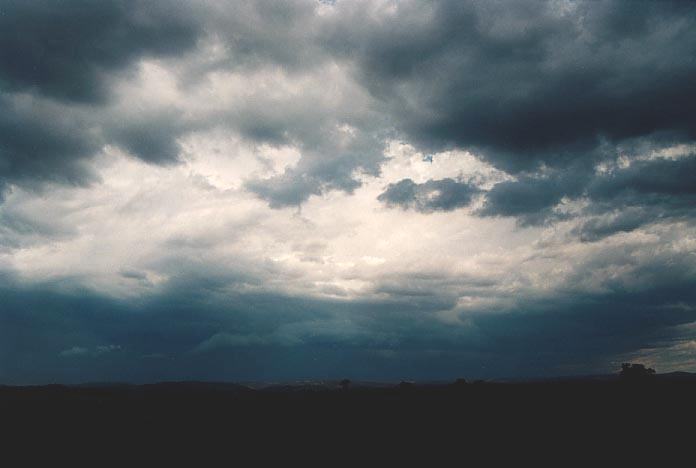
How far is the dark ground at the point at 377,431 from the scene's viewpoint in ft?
219

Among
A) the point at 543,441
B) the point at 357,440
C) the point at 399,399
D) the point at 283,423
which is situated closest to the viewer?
the point at 543,441

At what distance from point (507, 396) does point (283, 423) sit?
65.0 m

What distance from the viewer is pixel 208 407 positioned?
131625 mm

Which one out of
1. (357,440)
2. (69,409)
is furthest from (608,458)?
(69,409)

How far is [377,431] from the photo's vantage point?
8831 centimetres

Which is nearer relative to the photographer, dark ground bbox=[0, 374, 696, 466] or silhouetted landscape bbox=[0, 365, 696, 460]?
dark ground bbox=[0, 374, 696, 466]

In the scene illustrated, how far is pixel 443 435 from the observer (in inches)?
3206

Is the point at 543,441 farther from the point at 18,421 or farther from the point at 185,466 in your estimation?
the point at 18,421

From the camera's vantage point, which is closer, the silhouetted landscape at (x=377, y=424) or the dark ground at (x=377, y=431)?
the dark ground at (x=377, y=431)

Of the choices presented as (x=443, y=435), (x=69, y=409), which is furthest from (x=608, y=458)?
(x=69, y=409)

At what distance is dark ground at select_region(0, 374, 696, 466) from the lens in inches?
2625

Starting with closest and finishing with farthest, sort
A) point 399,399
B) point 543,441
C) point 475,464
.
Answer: point 475,464 → point 543,441 → point 399,399

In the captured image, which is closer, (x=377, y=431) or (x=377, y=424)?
(x=377, y=431)

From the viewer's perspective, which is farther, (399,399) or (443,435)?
(399,399)
